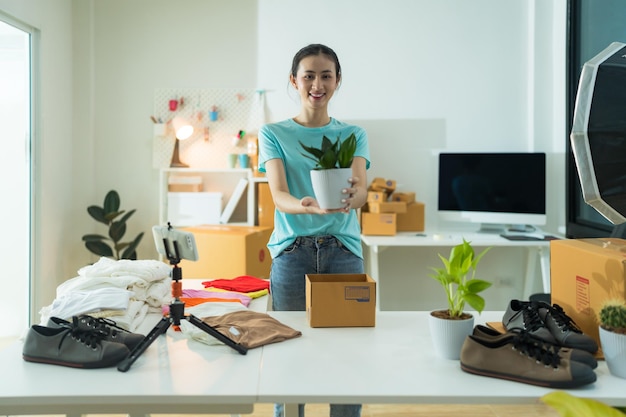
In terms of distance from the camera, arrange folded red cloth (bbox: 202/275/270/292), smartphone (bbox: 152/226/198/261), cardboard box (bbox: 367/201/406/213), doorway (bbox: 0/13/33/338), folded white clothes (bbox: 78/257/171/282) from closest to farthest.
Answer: smartphone (bbox: 152/226/198/261)
folded white clothes (bbox: 78/257/171/282)
folded red cloth (bbox: 202/275/270/292)
doorway (bbox: 0/13/33/338)
cardboard box (bbox: 367/201/406/213)

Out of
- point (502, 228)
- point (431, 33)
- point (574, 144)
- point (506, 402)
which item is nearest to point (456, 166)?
point (502, 228)

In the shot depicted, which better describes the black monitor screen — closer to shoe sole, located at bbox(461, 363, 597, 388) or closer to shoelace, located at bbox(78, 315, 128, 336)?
shoe sole, located at bbox(461, 363, 597, 388)

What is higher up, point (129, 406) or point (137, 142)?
point (137, 142)

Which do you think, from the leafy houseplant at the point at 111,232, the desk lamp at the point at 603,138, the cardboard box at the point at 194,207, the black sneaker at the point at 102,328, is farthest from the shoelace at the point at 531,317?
the leafy houseplant at the point at 111,232

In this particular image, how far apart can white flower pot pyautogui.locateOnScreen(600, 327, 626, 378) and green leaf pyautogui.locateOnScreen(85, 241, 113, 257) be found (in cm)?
349

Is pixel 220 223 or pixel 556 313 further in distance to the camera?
pixel 220 223

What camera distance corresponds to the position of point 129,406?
4.03 feet

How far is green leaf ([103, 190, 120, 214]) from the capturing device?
4.20m

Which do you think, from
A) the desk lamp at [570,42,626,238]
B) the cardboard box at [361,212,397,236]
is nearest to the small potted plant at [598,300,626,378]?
the desk lamp at [570,42,626,238]

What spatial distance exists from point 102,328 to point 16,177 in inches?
110

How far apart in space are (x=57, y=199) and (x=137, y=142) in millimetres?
699

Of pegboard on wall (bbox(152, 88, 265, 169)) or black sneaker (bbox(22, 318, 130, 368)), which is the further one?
pegboard on wall (bbox(152, 88, 265, 169))

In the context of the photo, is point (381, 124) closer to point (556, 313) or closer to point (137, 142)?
point (137, 142)

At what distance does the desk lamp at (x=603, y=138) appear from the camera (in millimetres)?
1398
